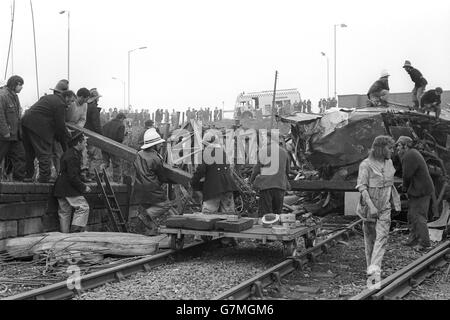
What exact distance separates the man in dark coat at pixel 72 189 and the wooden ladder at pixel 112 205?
3.10 feet

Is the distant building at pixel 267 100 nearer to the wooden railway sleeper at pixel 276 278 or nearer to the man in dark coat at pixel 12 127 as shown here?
the man in dark coat at pixel 12 127

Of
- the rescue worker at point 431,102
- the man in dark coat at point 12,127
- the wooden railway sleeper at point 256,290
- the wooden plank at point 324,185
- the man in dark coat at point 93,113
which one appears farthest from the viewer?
the rescue worker at point 431,102

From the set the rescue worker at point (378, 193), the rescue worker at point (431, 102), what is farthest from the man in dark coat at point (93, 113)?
the rescue worker at point (431, 102)

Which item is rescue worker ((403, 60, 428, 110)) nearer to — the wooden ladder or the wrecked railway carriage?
the wrecked railway carriage

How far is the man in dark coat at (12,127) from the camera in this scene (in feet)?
28.7

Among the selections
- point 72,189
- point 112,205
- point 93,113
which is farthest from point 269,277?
point 93,113

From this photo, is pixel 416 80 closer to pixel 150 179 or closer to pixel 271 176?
pixel 271 176

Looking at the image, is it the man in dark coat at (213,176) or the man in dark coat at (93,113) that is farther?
the man in dark coat at (93,113)

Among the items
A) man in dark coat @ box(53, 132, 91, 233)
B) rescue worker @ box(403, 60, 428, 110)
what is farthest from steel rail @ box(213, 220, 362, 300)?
rescue worker @ box(403, 60, 428, 110)

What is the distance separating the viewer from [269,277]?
698 centimetres

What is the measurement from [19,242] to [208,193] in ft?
9.72

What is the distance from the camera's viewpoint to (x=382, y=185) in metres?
7.12

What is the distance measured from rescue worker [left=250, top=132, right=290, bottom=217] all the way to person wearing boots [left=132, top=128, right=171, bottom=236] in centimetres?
161

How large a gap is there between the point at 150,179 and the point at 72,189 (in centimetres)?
134
